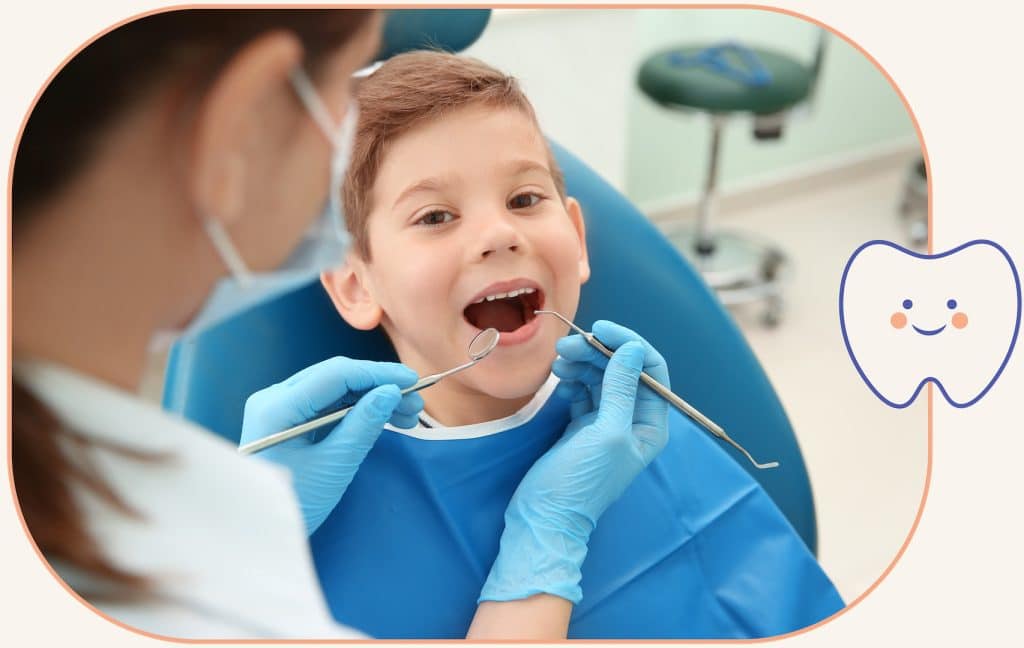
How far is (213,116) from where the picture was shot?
82 cm

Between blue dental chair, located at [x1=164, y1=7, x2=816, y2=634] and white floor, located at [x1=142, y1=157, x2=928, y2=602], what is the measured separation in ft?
0.17

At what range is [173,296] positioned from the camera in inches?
34.3

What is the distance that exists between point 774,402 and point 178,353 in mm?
721

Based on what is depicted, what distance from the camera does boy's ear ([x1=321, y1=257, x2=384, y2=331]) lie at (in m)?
1.05

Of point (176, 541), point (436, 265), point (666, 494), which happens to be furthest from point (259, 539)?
point (666, 494)

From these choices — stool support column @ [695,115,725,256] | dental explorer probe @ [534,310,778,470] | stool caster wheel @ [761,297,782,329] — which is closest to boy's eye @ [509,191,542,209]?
dental explorer probe @ [534,310,778,470]

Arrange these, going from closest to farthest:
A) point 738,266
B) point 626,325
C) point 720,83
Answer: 1. point 626,325
2. point 720,83
3. point 738,266

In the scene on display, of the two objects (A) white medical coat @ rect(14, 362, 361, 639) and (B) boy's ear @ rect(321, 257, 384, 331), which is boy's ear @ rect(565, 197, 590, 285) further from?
(A) white medical coat @ rect(14, 362, 361, 639)

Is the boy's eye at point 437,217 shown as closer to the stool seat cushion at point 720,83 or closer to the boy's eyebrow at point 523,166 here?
the boy's eyebrow at point 523,166

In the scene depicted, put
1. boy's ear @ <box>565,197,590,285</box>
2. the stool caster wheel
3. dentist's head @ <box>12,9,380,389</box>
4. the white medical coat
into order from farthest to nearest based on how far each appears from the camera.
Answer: the stool caster wheel, boy's ear @ <box>565,197,590,285</box>, the white medical coat, dentist's head @ <box>12,9,380,389</box>

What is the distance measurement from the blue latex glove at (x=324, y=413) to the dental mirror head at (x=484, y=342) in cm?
7

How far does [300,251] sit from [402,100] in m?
0.21

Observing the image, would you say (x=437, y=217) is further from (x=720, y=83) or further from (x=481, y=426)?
(x=720, y=83)

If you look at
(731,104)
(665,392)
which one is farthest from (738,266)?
(665,392)
